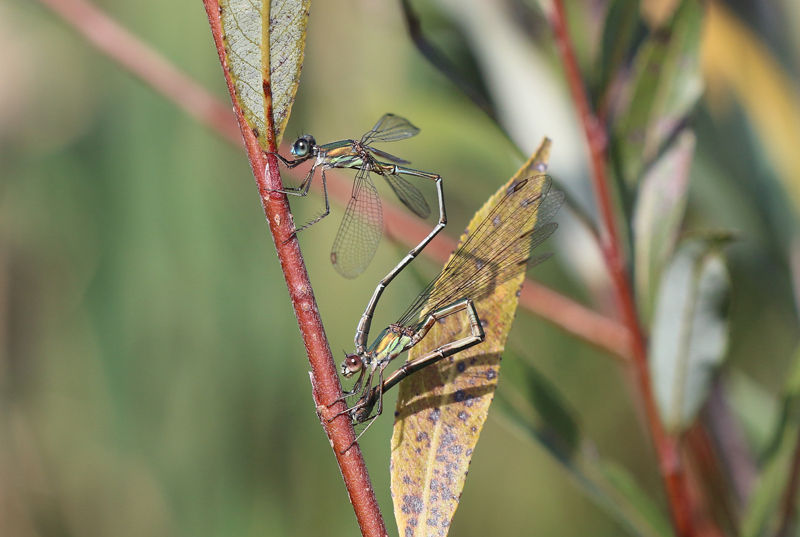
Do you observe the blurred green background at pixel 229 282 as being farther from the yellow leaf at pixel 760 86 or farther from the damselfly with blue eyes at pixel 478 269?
the damselfly with blue eyes at pixel 478 269

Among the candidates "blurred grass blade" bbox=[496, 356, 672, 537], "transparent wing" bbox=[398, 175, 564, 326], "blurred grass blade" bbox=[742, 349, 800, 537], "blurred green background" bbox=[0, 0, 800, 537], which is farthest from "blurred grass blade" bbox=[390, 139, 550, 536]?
"blurred green background" bbox=[0, 0, 800, 537]

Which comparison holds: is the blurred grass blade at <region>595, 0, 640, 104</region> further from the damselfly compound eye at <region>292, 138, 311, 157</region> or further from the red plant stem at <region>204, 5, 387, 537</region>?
the red plant stem at <region>204, 5, 387, 537</region>

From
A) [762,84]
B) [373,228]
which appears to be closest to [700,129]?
[762,84]

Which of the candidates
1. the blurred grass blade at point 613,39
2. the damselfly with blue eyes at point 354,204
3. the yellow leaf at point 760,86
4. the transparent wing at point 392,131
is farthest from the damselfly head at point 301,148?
the yellow leaf at point 760,86

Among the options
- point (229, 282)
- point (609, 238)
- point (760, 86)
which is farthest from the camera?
point (229, 282)

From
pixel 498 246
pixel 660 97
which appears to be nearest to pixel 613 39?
pixel 660 97

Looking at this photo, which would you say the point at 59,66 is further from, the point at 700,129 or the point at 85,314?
the point at 700,129

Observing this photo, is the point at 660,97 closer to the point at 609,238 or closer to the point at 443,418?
the point at 609,238
